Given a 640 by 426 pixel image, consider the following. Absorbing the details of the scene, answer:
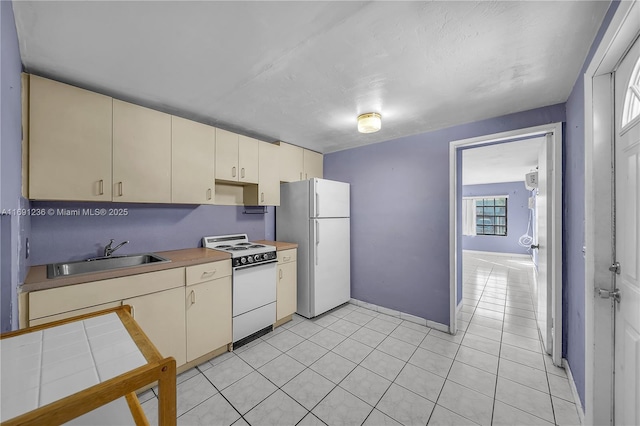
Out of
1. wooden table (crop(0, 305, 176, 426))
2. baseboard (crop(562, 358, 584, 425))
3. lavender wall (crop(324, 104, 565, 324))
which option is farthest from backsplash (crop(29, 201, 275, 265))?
baseboard (crop(562, 358, 584, 425))

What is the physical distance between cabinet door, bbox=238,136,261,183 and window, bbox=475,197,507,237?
7.79 m

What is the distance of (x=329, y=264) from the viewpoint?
3.19m

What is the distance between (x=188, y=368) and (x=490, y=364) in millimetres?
2586

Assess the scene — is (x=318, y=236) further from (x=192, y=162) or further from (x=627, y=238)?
(x=627, y=238)

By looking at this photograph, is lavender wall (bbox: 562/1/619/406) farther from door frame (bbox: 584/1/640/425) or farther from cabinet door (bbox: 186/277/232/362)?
cabinet door (bbox: 186/277/232/362)

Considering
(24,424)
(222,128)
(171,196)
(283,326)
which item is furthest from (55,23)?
(283,326)

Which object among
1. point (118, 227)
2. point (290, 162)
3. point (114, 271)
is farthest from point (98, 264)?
point (290, 162)

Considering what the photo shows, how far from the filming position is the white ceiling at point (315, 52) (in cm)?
117

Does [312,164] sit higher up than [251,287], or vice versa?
[312,164]

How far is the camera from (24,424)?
0.44 metres

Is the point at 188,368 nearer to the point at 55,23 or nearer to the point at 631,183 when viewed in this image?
the point at 55,23

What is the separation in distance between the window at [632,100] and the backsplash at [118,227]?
3175mm

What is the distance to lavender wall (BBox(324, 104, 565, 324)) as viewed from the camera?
8.96 ft

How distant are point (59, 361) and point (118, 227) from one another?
1.92m
